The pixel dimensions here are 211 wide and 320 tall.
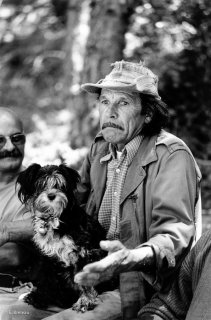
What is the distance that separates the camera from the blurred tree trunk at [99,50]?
749 cm

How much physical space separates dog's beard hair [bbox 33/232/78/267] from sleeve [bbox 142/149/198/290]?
0.54 meters

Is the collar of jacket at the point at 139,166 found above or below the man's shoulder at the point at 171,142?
below

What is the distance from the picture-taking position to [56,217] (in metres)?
3.76

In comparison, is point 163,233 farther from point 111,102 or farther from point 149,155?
point 111,102

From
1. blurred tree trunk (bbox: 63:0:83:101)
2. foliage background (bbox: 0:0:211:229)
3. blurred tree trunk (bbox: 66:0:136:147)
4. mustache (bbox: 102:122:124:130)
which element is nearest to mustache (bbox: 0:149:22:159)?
mustache (bbox: 102:122:124:130)

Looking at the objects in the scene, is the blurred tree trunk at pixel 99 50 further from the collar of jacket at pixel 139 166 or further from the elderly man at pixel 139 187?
the collar of jacket at pixel 139 166

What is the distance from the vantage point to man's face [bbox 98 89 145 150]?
13.0 feet

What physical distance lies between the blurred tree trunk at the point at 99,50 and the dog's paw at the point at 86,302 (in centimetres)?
390

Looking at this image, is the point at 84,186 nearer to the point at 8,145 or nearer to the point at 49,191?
the point at 49,191

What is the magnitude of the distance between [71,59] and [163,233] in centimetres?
577

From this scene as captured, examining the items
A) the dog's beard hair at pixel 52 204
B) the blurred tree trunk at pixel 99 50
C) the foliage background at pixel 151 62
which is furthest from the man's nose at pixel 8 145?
the blurred tree trunk at pixel 99 50

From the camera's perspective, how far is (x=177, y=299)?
3.25 meters

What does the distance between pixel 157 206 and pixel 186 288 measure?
537 mm

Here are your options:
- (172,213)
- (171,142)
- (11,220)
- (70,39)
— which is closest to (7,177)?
(11,220)
